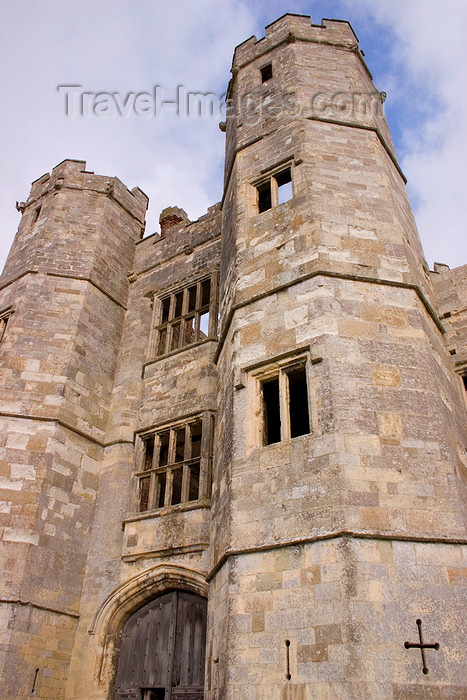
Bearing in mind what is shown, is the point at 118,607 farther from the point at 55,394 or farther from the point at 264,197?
the point at 264,197

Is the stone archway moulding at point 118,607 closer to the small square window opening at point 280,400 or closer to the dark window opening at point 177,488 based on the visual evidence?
the dark window opening at point 177,488

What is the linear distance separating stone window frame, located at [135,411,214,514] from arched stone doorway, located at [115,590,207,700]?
1.20 meters

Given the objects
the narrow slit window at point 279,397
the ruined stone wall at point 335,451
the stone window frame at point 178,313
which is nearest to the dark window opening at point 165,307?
the stone window frame at point 178,313

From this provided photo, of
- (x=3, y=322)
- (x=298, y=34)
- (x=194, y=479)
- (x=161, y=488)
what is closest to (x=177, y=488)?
(x=194, y=479)

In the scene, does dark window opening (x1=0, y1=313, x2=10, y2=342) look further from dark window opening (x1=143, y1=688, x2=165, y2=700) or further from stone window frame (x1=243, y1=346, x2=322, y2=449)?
dark window opening (x1=143, y1=688, x2=165, y2=700)

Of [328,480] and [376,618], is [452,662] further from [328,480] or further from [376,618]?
[328,480]

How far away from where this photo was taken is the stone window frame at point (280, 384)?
583 centimetres

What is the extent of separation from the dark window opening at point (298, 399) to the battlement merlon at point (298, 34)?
20.7 ft

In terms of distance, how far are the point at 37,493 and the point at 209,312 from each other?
377 cm

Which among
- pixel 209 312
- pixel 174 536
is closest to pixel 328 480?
pixel 174 536

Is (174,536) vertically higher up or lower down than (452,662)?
higher up

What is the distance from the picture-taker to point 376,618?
14.5 ft

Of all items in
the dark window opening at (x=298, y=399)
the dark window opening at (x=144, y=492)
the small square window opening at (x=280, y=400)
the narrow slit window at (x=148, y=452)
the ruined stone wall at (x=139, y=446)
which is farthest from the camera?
the narrow slit window at (x=148, y=452)

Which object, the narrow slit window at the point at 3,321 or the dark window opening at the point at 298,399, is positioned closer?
the dark window opening at the point at 298,399
